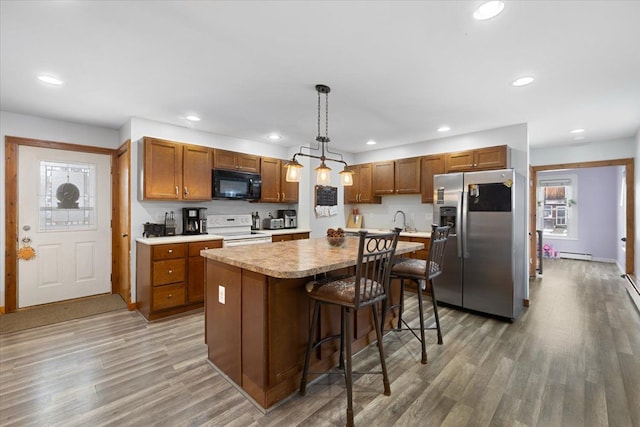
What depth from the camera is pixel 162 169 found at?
380 cm

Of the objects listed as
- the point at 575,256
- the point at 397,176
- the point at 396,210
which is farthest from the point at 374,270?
the point at 575,256

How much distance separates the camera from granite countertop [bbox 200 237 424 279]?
1743mm

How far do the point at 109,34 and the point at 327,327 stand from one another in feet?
8.48

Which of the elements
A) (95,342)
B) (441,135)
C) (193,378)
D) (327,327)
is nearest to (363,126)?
(441,135)

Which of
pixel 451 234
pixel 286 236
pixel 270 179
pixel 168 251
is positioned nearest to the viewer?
pixel 168 251

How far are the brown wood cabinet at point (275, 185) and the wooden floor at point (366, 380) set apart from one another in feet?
7.50

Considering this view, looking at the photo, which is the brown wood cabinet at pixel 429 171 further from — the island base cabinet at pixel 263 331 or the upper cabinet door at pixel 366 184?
the island base cabinet at pixel 263 331

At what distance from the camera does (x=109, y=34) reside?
1.98 meters

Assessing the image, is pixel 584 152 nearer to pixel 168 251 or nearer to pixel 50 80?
pixel 168 251

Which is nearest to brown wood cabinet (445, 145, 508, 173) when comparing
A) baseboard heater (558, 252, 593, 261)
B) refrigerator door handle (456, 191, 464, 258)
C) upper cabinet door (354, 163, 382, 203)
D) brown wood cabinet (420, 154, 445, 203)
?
brown wood cabinet (420, 154, 445, 203)

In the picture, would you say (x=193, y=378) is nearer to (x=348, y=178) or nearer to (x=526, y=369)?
(x=348, y=178)

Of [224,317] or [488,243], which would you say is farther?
A: [488,243]

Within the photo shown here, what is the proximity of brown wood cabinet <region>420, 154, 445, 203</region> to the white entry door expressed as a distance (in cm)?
478

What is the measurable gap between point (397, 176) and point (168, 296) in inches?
156
